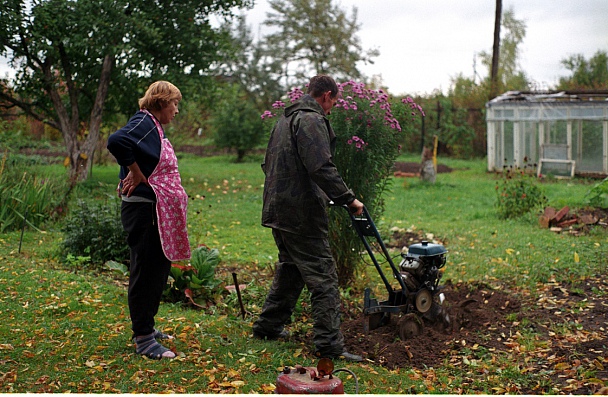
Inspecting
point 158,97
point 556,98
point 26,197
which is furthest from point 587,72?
point 158,97

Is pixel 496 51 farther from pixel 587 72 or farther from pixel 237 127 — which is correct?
pixel 237 127

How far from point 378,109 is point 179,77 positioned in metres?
9.89

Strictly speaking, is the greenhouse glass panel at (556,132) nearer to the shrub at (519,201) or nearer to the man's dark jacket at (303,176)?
the shrub at (519,201)

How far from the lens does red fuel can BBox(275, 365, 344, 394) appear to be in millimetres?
3566

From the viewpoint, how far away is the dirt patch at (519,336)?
5246 millimetres

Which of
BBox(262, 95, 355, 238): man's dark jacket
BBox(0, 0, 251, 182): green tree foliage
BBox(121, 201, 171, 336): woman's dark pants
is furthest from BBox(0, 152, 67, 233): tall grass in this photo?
BBox(262, 95, 355, 238): man's dark jacket

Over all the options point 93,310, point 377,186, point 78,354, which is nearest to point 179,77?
point 377,186

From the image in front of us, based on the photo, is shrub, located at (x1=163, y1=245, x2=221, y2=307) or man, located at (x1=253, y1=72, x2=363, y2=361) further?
shrub, located at (x1=163, y1=245, x2=221, y2=307)

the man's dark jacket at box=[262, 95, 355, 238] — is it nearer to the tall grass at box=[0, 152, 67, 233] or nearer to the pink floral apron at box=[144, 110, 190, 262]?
the pink floral apron at box=[144, 110, 190, 262]

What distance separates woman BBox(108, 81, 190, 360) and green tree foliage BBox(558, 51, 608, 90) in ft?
92.6

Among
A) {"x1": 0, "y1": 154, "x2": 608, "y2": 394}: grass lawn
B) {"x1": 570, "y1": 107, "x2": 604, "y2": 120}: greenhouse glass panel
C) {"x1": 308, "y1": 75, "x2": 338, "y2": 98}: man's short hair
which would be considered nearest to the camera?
{"x1": 0, "y1": 154, "x2": 608, "y2": 394}: grass lawn

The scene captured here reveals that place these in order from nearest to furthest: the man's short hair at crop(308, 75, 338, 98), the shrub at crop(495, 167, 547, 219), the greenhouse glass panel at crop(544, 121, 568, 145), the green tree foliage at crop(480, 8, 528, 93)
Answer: the man's short hair at crop(308, 75, 338, 98) → the shrub at crop(495, 167, 547, 219) → the greenhouse glass panel at crop(544, 121, 568, 145) → the green tree foliage at crop(480, 8, 528, 93)

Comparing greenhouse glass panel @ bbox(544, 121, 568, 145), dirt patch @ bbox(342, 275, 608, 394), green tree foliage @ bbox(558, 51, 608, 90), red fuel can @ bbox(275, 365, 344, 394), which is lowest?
dirt patch @ bbox(342, 275, 608, 394)

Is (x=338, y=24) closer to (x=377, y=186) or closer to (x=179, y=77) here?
(x=179, y=77)
